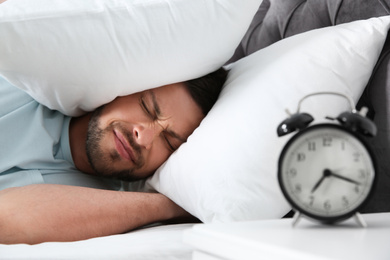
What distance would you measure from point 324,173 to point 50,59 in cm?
74

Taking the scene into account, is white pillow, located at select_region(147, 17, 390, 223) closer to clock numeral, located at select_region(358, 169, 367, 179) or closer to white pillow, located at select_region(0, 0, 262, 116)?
white pillow, located at select_region(0, 0, 262, 116)

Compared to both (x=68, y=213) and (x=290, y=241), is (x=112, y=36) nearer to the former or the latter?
(x=68, y=213)

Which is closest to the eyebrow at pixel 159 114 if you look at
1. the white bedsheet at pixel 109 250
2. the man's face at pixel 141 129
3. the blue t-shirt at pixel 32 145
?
the man's face at pixel 141 129

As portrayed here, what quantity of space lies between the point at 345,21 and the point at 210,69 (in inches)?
15.0

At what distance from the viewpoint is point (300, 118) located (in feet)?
2.16

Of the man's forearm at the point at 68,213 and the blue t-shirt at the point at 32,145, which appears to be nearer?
the man's forearm at the point at 68,213

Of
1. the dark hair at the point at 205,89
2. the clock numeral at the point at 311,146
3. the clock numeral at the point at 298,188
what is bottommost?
the dark hair at the point at 205,89

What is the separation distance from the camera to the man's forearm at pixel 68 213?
3.30 ft

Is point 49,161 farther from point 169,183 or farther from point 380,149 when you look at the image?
point 380,149

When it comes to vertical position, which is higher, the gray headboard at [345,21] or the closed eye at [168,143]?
the gray headboard at [345,21]

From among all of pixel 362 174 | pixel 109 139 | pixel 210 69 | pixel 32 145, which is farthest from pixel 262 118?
pixel 32 145

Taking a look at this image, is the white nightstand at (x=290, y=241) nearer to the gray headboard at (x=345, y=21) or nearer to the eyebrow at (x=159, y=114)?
the gray headboard at (x=345, y=21)

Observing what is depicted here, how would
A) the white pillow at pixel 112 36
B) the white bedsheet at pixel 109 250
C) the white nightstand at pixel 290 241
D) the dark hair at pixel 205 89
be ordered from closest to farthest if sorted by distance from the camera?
the white nightstand at pixel 290 241 → the white bedsheet at pixel 109 250 → the white pillow at pixel 112 36 → the dark hair at pixel 205 89

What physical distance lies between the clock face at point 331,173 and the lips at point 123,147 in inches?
29.0
